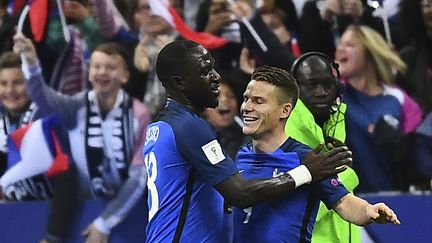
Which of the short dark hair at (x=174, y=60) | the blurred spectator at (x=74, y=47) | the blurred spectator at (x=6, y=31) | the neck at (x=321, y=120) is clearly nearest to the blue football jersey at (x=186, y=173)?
the short dark hair at (x=174, y=60)

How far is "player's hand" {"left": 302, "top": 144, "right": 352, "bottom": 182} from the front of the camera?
4.27 m

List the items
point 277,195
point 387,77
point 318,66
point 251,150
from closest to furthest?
1. point 277,195
2. point 251,150
3. point 318,66
4. point 387,77

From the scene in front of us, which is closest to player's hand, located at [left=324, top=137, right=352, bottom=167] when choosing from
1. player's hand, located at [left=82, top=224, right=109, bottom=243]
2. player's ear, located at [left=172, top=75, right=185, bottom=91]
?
player's ear, located at [left=172, top=75, right=185, bottom=91]

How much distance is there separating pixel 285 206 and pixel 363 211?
329 mm

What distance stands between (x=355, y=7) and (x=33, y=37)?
7.69 feet

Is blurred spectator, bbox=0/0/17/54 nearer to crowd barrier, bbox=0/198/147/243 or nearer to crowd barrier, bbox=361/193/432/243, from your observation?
crowd barrier, bbox=0/198/147/243

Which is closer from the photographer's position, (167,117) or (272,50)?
(167,117)

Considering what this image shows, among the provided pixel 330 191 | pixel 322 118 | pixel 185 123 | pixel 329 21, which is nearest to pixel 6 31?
pixel 329 21

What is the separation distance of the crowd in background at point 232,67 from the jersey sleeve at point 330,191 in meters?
2.30

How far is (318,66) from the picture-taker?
5.52 meters

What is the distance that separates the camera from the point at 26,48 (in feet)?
25.0

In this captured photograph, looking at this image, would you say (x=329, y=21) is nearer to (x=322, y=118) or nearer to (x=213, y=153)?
(x=322, y=118)

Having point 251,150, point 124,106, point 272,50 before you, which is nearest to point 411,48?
point 272,50

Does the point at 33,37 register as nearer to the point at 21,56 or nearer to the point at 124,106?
the point at 21,56
